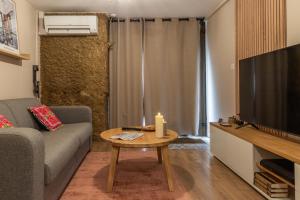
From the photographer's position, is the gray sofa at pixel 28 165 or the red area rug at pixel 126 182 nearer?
the gray sofa at pixel 28 165

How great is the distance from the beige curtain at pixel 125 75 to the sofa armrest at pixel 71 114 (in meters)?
1.27

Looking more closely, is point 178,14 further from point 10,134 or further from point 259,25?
point 10,134

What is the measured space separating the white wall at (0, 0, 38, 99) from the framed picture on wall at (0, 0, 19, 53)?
0.20 m

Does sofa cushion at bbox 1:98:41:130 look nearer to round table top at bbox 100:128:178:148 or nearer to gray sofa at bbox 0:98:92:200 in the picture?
gray sofa at bbox 0:98:92:200

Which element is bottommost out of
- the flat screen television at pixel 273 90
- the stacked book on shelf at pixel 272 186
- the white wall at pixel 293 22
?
the stacked book on shelf at pixel 272 186

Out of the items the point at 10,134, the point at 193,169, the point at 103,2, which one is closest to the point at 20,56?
the point at 103,2

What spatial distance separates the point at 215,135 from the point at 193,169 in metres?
0.57

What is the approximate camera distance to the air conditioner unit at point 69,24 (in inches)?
160

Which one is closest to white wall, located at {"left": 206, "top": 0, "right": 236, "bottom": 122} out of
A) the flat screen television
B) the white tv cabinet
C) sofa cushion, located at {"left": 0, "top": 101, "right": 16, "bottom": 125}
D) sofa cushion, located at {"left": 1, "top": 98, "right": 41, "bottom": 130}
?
the flat screen television

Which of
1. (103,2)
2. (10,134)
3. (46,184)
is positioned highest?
(103,2)

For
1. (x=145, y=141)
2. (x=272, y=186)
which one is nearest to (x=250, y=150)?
(x=272, y=186)

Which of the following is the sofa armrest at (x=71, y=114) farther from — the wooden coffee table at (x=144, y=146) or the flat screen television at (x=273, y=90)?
the flat screen television at (x=273, y=90)

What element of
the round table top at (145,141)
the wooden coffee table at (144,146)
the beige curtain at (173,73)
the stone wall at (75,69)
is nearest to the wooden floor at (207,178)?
the wooden coffee table at (144,146)

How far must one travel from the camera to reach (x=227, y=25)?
3.68m
